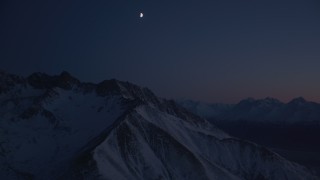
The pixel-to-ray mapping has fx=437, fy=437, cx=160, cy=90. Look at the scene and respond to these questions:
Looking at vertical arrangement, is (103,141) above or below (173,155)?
above

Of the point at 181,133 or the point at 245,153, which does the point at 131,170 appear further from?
the point at 245,153

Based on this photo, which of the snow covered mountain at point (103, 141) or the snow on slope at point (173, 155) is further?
the snow covered mountain at point (103, 141)

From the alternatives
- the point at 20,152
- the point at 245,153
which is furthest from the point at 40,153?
the point at 245,153

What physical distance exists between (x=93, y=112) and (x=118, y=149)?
143 feet

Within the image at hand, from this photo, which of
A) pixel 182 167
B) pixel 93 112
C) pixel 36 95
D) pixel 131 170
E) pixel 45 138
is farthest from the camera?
pixel 36 95

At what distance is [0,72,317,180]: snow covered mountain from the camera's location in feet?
412

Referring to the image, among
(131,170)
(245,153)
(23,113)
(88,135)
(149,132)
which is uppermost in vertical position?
(23,113)

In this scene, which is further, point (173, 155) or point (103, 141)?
point (173, 155)

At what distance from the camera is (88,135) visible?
152 metres

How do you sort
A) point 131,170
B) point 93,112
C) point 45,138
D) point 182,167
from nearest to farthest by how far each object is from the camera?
point 131,170, point 182,167, point 45,138, point 93,112

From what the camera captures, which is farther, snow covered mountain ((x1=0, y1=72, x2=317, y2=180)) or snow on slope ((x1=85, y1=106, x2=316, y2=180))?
Answer: snow covered mountain ((x1=0, y1=72, x2=317, y2=180))

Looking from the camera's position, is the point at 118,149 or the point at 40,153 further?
the point at 40,153

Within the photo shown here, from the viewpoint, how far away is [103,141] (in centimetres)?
12444

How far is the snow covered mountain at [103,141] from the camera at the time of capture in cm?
12556
